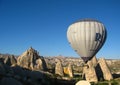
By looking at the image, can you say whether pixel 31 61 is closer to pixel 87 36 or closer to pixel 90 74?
pixel 90 74

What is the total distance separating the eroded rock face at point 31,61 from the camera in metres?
60.5

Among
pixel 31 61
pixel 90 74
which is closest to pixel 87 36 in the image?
pixel 90 74

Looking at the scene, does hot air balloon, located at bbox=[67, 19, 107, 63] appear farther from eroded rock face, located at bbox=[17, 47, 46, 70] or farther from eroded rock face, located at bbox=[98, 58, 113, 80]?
eroded rock face, located at bbox=[17, 47, 46, 70]

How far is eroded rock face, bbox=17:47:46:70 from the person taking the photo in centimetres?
6053

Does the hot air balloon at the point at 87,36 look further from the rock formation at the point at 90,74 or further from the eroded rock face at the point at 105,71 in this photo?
the eroded rock face at the point at 105,71

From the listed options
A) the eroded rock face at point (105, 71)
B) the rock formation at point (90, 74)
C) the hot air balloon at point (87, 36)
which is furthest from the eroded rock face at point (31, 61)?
the hot air balloon at point (87, 36)

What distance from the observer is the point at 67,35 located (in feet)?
149

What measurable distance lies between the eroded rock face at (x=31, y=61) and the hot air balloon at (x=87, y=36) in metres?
18.9

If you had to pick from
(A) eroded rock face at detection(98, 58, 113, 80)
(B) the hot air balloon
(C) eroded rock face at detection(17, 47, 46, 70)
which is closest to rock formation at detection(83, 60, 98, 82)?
(A) eroded rock face at detection(98, 58, 113, 80)

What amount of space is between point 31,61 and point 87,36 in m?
22.6

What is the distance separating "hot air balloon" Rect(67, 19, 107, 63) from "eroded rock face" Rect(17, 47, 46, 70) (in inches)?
744

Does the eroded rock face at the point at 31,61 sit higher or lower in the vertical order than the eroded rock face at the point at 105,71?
higher

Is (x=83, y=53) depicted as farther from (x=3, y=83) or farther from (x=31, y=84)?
(x=3, y=83)

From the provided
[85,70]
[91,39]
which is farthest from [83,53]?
[85,70]
